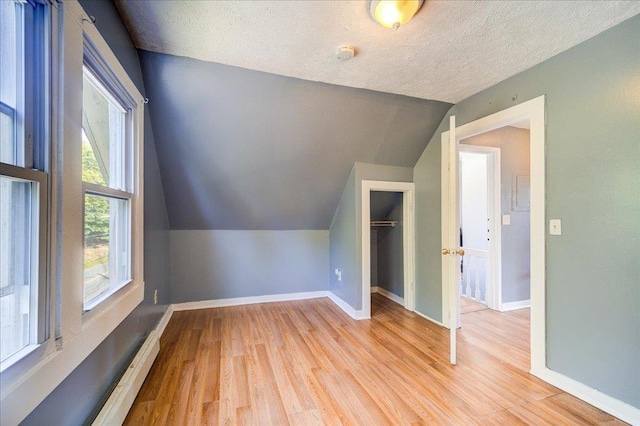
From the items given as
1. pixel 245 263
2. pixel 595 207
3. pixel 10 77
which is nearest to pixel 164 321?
pixel 245 263

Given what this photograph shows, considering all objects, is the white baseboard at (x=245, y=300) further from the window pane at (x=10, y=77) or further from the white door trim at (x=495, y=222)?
the window pane at (x=10, y=77)

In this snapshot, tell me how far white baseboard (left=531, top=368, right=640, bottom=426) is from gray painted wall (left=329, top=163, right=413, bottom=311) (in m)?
1.69

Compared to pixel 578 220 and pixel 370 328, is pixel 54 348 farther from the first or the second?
pixel 578 220

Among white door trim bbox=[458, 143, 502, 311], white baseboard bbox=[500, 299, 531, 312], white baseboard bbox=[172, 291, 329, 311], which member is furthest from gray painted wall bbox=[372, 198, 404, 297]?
white baseboard bbox=[500, 299, 531, 312]

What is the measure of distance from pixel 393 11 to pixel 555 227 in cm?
185

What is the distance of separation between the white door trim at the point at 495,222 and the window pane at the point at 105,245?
3.78 metres

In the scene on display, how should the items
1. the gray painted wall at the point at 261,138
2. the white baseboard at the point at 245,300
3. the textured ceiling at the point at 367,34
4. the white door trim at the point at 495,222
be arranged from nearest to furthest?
the textured ceiling at the point at 367,34
the gray painted wall at the point at 261,138
the white door trim at the point at 495,222
the white baseboard at the point at 245,300

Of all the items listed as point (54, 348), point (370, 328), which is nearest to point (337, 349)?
point (370, 328)

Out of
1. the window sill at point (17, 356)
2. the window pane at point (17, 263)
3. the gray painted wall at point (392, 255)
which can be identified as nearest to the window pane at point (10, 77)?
the window pane at point (17, 263)

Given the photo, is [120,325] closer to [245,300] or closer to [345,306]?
[245,300]

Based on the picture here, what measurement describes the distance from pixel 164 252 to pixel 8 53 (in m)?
2.52

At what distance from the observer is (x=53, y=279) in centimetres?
98

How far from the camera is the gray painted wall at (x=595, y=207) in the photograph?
1583 mm

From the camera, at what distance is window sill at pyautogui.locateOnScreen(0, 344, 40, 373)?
2.49 ft
